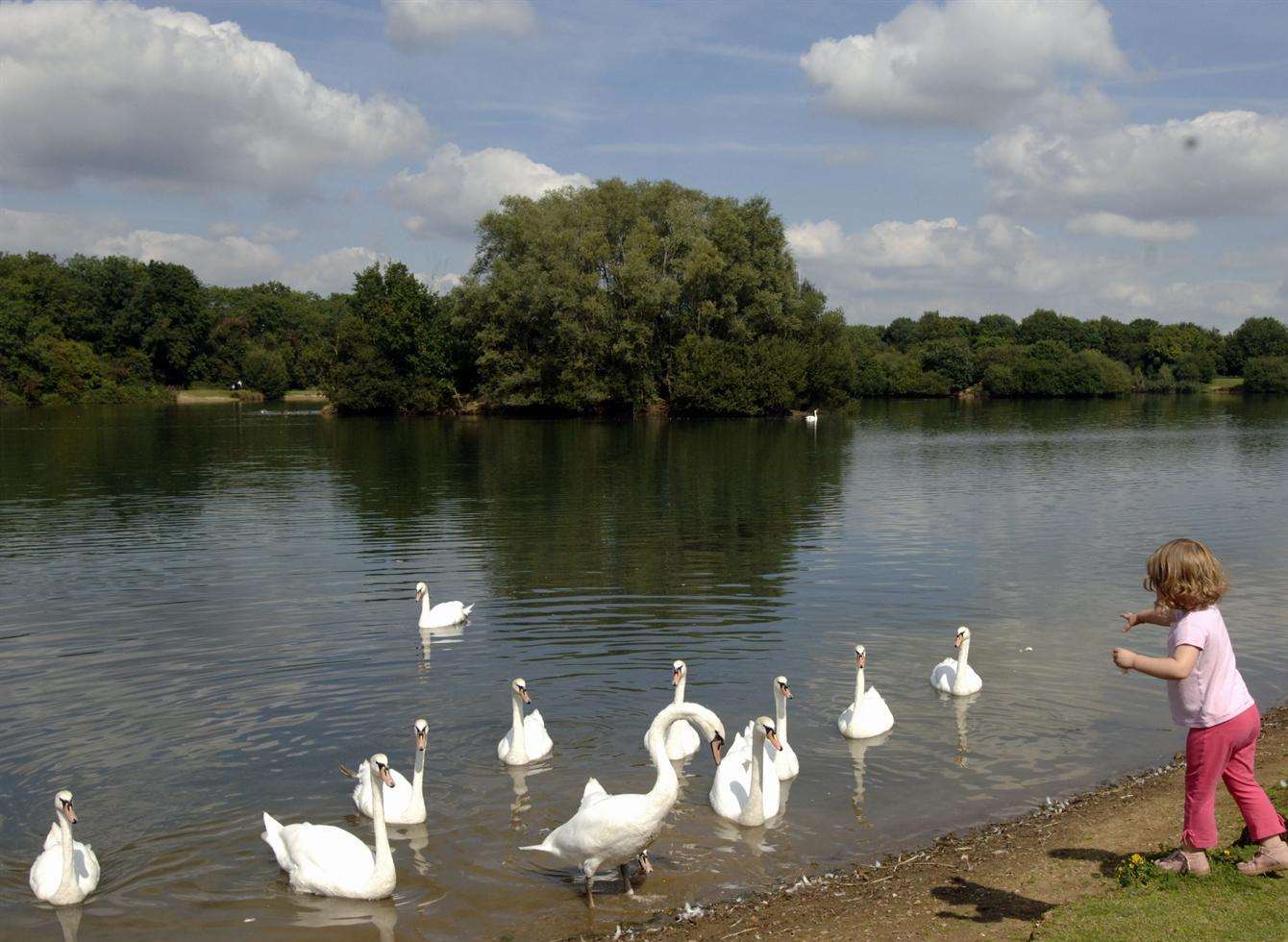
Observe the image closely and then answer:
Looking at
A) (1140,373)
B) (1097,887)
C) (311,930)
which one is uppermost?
(1140,373)

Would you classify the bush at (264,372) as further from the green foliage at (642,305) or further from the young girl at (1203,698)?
the young girl at (1203,698)

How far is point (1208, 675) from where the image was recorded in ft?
24.1

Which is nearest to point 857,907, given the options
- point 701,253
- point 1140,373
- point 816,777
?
point 816,777

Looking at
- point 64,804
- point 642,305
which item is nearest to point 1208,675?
point 64,804

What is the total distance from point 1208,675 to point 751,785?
487 cm

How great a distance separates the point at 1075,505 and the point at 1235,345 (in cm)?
16154

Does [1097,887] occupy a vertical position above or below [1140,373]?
below

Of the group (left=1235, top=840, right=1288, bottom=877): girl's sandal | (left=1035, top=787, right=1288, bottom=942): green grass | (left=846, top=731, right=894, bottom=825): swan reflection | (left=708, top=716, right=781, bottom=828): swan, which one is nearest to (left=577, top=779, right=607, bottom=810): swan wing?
(left=708, top=716, right=781, bottom=828): swan

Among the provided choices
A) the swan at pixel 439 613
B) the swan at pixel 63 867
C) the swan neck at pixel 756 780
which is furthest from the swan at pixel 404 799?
the swan at pixel 439 613

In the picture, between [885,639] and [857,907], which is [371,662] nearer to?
[885,639]

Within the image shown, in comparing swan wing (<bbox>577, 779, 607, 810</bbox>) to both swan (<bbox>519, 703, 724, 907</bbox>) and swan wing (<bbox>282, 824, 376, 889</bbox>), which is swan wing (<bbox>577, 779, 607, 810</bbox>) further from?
swan wing (<bbox>282, 824, 376, 889</bbox>)

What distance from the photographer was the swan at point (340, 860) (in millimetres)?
9492

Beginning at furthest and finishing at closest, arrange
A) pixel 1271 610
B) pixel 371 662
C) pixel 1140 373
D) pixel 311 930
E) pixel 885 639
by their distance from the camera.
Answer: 1. pixel 1140 373
2. pixel 1271 610
3. pixel 885 639
4. pixel 371 662
5. pixel 311 930

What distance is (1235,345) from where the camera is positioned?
171750 mm
